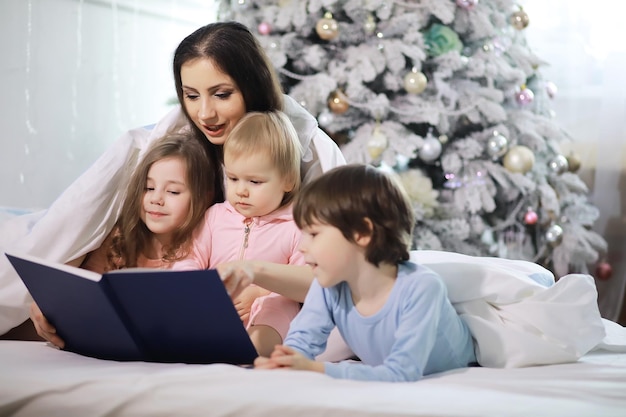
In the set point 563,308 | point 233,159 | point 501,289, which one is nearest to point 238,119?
point 233,159

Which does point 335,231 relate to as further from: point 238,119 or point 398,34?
point 398,34

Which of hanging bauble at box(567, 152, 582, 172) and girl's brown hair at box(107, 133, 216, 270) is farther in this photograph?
hanging bauble at box(567, 152, 582, 172)

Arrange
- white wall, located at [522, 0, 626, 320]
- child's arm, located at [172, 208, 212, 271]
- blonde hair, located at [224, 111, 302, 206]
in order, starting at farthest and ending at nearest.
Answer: white wall, located at [522, 0, 626, 320], child's arm, located at [172, 208, 212, 271], blonde hair, located at [224, 111, 302, 206]

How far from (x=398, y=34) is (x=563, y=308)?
1954 mm

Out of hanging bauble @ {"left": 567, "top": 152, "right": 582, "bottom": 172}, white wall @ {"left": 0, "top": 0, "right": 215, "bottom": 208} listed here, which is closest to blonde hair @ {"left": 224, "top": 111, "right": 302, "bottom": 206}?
white wall @ {"left": 0, "top": 0, "right": 215, "bottom": 208}

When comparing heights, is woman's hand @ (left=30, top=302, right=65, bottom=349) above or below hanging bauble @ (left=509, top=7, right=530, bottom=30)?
below

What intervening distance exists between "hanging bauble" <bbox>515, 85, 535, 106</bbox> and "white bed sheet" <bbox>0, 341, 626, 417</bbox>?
2.19 m

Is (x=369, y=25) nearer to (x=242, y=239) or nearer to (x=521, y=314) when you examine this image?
(x=242, y=239)

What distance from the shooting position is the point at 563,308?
65.1 inches

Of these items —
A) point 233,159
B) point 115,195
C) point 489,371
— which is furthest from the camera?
point 115,195

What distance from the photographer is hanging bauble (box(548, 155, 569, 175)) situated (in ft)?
11.6

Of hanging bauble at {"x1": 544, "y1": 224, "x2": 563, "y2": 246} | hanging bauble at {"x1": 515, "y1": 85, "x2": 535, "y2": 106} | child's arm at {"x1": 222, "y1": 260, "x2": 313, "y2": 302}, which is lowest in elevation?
hanging bauble at {"x1": 544, "y1": 224, "x2": 563, "y2": 246}

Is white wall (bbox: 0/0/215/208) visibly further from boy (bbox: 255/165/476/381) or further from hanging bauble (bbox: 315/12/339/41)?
boy (bbox: 255/165/476/381)

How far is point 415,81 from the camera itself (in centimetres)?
328
